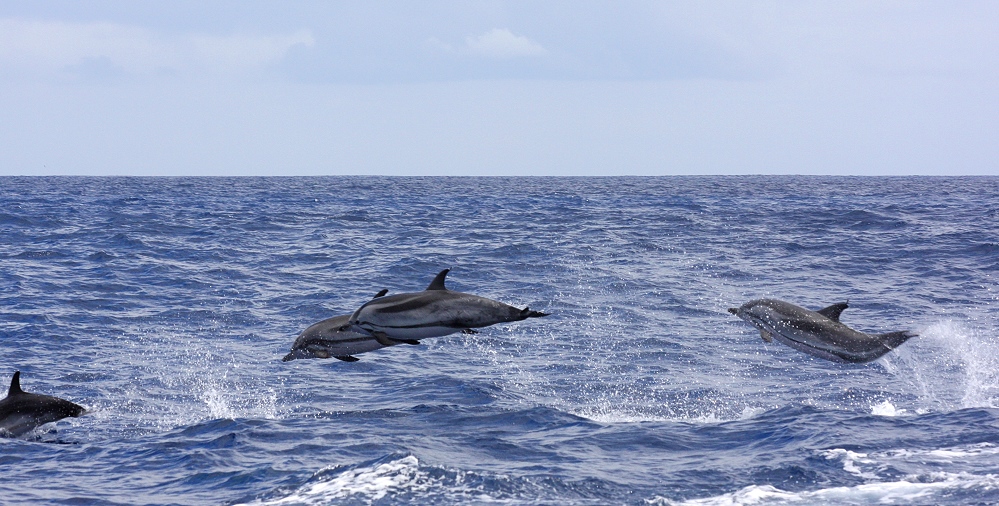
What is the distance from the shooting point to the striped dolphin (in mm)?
9938

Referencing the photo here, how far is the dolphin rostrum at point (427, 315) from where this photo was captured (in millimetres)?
8312

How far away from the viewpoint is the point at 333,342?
10227mm

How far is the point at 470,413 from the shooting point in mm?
14352

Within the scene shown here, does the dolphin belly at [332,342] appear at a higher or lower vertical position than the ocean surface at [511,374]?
higher

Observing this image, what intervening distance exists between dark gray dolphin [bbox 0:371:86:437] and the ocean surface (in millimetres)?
394

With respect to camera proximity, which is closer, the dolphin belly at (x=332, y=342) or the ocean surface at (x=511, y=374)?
the dolphin belly at (x=332, y=342)

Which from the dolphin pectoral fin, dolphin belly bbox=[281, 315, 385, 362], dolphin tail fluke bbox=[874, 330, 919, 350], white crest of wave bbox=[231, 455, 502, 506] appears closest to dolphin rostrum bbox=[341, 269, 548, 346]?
the dolphin pectoral fin

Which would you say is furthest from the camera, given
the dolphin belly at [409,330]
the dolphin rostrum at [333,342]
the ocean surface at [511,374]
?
the ocean surface at [511,374]

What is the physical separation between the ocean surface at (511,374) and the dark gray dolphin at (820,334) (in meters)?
1.50

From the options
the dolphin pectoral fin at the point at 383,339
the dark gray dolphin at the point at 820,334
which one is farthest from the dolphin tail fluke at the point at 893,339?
the dolphin pectoral fin at the point at 383,339

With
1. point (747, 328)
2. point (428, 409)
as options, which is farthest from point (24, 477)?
point (747, 328)

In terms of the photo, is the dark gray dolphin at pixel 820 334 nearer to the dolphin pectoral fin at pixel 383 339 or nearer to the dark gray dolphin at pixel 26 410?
the dolphin pectoral fin at pixel 383 339

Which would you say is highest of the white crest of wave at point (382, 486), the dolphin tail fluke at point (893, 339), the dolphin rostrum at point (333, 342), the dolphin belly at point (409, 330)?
the dolphin belly at point (409, 330)

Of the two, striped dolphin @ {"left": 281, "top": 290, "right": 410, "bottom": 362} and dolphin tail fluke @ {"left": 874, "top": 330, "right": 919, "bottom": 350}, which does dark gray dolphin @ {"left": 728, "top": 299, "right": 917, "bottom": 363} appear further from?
striped dolphin @ {"left": 281, "top": 290, "right": 410, "bottom": 362}
